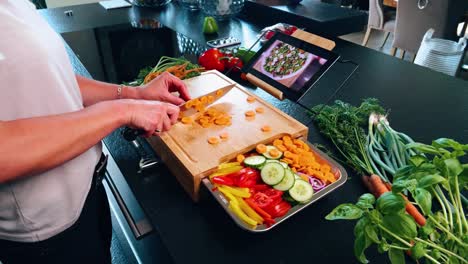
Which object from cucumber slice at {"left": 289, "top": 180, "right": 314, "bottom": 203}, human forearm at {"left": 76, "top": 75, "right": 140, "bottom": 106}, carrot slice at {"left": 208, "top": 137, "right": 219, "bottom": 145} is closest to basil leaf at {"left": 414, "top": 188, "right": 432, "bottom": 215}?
cucumber slice at {"left": 289, "top": 180, "right": 314, "bottom": 203}

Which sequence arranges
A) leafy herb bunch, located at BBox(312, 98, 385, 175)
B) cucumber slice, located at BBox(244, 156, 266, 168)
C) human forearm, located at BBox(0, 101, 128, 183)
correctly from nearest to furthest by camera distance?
human forearm, located at BBox(0, 101, 128, 183)
cucumber slice, located at BBox(244, 156, 266, 168)
leafy herb bunch, located at BBox(312, 98, 385, 175)

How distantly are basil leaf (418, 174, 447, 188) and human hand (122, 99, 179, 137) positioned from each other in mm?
532

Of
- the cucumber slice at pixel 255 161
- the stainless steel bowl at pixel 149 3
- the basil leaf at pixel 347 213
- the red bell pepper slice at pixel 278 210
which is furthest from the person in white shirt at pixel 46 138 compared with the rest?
the stainless steel bowl at pixel 149 3

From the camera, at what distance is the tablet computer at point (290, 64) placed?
95 centimetres

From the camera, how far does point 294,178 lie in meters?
0.73

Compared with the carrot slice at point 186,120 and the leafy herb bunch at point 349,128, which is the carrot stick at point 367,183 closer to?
the leafy herb bunch at point 349,128

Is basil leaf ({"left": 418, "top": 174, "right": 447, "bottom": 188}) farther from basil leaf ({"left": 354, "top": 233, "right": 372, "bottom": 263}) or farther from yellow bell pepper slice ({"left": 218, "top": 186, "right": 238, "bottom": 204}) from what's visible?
yellow bell pepper slice ({"left": 218, "top": 186, "right": 238, "bottom": 204})

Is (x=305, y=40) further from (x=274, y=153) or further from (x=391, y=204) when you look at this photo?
(x=391, y=204)

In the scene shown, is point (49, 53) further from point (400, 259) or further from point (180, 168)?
point (400, 259)

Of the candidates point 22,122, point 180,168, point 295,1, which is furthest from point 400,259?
point 295,1

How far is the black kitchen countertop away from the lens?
2.21 ft

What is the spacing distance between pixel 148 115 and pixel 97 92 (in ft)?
0.87

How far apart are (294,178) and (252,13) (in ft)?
5.45

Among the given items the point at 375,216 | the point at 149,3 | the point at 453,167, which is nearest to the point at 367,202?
the point at 375,216
